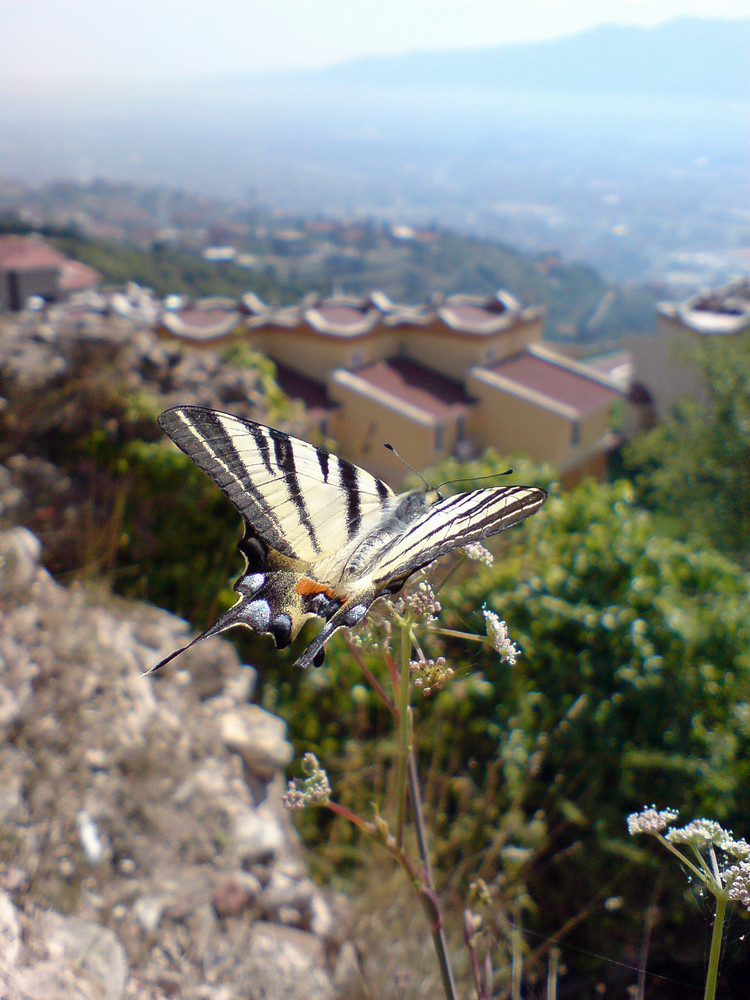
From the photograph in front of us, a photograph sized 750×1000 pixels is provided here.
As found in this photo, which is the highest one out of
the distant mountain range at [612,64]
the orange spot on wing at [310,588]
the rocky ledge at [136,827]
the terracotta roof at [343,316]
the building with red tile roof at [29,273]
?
the distant mountain range at [612,64]

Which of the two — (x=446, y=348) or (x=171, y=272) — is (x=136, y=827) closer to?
(x=446, y=348)

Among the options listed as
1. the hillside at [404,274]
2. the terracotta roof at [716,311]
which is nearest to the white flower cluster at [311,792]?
the terracotta roof at [716,311]

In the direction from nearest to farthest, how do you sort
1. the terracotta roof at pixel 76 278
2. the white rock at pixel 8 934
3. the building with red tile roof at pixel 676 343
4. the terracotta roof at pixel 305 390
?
1. the white rock at pixel 8 934
2. the terracotta roof at pixel 305 390
3. the building with red tile roof at pixel 676 343
4. the terracotta roof at pixel 76 278

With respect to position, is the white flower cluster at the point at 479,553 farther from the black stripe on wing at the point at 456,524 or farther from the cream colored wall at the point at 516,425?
the cream colored wall at the point at 516,425

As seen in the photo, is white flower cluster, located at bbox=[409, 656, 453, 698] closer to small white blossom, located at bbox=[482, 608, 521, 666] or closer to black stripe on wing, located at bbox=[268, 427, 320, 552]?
small white blossom, located at bbox=[482, 608, 521, 666]

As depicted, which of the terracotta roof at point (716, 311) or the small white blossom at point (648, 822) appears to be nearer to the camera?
the small white blossom at point (648, 822)

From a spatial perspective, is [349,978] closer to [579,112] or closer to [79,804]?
[79,804]

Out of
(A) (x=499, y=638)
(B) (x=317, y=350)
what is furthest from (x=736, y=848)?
(B) (x=317, y=350)
